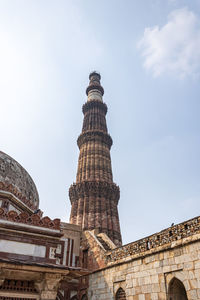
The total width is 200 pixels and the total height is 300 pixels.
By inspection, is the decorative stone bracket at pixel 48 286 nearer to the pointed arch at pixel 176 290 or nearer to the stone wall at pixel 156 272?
the stone wall at pixel 156 272

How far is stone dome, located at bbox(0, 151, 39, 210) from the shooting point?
1112cm

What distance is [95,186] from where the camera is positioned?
2228cm

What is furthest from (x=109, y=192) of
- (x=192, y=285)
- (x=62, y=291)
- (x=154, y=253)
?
(x=192, y=285)

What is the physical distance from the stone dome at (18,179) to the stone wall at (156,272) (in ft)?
14.2

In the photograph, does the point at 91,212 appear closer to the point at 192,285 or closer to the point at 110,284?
the point at 110,284

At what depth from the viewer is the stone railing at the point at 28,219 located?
24.6 ft

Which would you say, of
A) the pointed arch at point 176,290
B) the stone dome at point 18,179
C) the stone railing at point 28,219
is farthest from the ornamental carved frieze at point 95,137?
the pointed arch at point 176,290

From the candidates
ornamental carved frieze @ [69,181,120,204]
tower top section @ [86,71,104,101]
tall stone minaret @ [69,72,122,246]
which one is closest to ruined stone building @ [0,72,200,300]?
tall stone minaret @ [69,72,122,246]

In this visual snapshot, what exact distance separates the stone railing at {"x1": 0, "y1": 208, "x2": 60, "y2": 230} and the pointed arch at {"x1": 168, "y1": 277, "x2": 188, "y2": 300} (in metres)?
3.74

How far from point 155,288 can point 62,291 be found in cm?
629

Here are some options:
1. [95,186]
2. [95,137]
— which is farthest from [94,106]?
[95,186]

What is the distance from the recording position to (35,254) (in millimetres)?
7371

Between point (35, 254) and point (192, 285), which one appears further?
point (35, 254)

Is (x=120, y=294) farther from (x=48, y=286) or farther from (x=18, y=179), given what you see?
(x=18, y=179)
